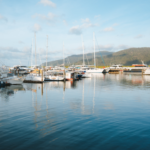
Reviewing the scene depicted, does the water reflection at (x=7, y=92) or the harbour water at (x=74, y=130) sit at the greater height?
the water reflection at (x=7, y=92)

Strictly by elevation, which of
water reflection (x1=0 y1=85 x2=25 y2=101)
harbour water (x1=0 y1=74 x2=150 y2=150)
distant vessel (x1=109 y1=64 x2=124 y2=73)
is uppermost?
distant vessel (x1=109 y1=64 x2=124 y2=73)

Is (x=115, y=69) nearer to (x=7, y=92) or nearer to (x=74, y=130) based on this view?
(x=7, y=92)

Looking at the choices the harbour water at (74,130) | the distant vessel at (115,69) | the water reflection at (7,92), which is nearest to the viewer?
the harbour water at (74,130)

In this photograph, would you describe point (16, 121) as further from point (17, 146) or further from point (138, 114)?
point (138, 114)

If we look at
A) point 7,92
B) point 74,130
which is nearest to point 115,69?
point 7,92

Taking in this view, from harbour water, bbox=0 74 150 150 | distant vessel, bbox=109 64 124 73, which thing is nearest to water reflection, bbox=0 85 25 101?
harbour water, bbox=0 74 150 150

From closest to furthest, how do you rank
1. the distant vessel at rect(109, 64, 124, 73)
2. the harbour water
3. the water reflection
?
1. the harbour water
2. the water reflection
3. the distant vessel at rect(109, 64, 124, 73)

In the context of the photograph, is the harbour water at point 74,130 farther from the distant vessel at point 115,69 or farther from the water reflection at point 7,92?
the distant vessel at point 115,69

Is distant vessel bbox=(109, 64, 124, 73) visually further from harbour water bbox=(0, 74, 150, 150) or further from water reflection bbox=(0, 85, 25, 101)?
harbour water bbox=(0, 74, 150, 150)

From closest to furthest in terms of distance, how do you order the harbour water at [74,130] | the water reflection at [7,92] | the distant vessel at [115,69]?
the harbour water at [74,130], the water reflection at [7,92], the distant vessel at [115,69]

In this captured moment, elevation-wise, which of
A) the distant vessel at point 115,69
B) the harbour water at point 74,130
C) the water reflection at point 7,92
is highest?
the distant vessel at point 115,69

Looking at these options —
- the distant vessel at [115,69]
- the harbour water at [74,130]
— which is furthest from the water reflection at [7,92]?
the distant vessel at [115,69]

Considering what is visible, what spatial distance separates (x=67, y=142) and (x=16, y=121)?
662 centimetres

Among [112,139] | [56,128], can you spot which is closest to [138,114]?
[112,139]
